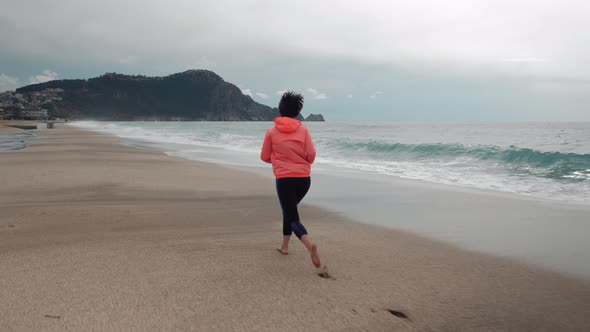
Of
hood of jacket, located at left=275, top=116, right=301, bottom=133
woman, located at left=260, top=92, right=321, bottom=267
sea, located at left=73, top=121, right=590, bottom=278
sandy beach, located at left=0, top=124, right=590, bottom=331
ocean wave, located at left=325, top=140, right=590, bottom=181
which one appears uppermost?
hood of jacket, located at left=275, top=116, right=301, bottom=133

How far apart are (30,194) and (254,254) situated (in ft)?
18.1

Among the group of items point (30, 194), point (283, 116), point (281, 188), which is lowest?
point (30, 194)

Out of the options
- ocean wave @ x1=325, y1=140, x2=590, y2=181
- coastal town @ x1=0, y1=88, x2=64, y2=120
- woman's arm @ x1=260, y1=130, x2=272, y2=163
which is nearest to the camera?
woman's arm @ x1=260, y1=130, x2=272, y2=163

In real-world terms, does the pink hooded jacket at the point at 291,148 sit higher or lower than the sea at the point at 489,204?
higher

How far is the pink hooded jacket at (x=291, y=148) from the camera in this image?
384 cm

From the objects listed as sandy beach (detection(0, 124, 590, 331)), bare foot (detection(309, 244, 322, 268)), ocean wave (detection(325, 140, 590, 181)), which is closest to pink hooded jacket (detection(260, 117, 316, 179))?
bare foot (detection(309, 244, 322, 268))

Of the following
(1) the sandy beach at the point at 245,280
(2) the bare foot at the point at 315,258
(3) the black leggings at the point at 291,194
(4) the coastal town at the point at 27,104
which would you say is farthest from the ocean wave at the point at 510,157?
(4) the coastal town at the point at 27,104

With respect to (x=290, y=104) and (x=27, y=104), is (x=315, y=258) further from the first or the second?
(x=27, y=104)

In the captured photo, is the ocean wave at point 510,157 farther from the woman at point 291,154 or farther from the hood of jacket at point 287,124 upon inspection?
the hood of jacket at point 287,124

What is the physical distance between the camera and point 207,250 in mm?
4250

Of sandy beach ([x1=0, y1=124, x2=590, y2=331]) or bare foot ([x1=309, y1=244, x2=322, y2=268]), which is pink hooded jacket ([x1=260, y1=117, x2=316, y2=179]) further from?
sandy beach ([x1=0, y1=124, x2=590, y2=331])

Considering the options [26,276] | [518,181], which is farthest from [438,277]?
[518,181]

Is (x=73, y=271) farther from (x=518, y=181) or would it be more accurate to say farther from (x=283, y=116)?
(x=518, y=181)

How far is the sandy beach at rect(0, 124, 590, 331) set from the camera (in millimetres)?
2766
